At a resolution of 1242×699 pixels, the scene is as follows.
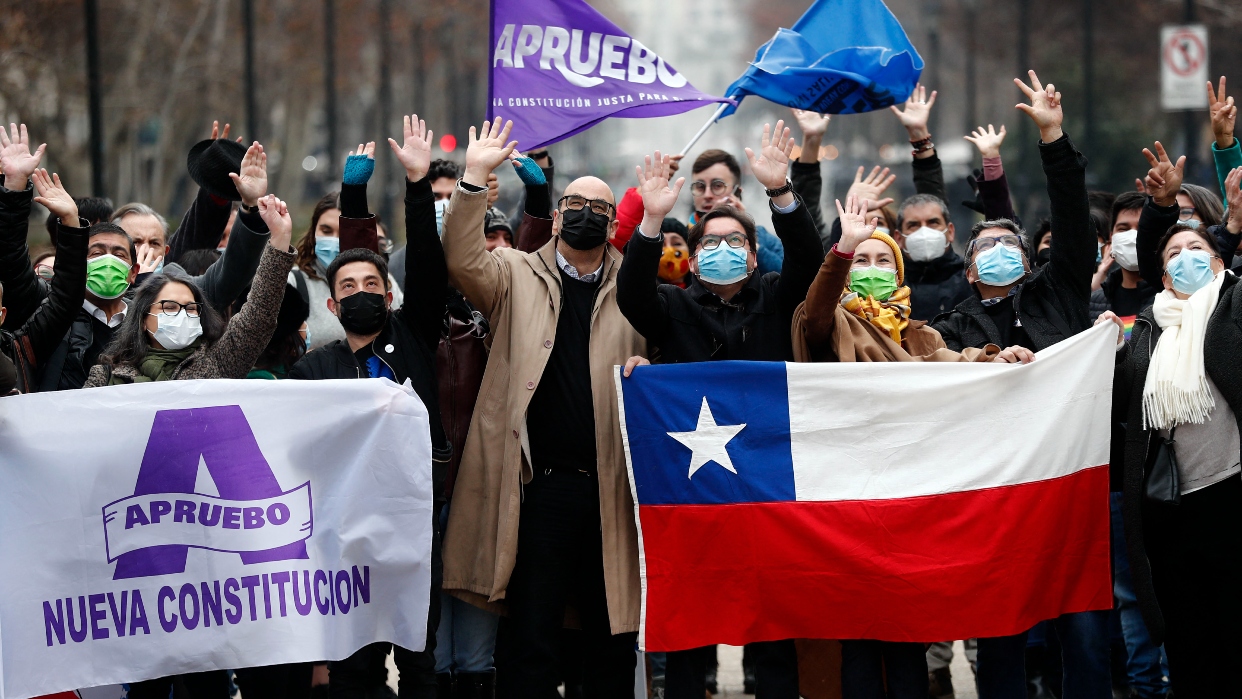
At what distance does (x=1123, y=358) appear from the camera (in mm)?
5945

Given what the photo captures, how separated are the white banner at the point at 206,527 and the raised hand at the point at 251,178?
36.1 inches

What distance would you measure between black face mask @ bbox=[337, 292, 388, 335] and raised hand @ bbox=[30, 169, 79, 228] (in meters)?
1.06

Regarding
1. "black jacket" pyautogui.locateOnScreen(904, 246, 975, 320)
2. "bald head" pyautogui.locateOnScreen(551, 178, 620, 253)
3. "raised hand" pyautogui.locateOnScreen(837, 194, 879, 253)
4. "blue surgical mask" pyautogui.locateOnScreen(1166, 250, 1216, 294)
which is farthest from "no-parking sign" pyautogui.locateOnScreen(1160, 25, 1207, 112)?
"bald head" pyautogui.locateOnScreen(551, 178, 620, 253)

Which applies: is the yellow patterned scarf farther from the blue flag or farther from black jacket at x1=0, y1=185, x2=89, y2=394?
black jacket at x1=0, y1=185, x2=89, y2=394

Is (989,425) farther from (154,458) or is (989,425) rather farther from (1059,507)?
(154,458)

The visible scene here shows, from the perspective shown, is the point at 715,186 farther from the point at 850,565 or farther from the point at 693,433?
the point at 850,565

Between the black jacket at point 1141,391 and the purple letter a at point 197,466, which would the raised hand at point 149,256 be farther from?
the black jacket at point 1141,391

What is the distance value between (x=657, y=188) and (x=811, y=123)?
103 inches

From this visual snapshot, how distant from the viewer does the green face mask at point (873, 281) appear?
6.18 metres

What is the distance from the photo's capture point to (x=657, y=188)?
5.64 metres

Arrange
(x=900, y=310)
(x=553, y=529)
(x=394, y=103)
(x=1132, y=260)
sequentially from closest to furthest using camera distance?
(x=553, y=529) → (x=900, y=310) → (x=1132, y=260) → (x=394, y=103)

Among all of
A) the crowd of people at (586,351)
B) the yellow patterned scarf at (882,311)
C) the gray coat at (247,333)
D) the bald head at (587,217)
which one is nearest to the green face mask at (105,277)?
the crowd of people at (586,351)

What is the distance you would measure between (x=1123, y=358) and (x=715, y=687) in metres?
2.51

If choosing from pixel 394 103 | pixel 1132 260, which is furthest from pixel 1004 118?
pixel 1132 260
